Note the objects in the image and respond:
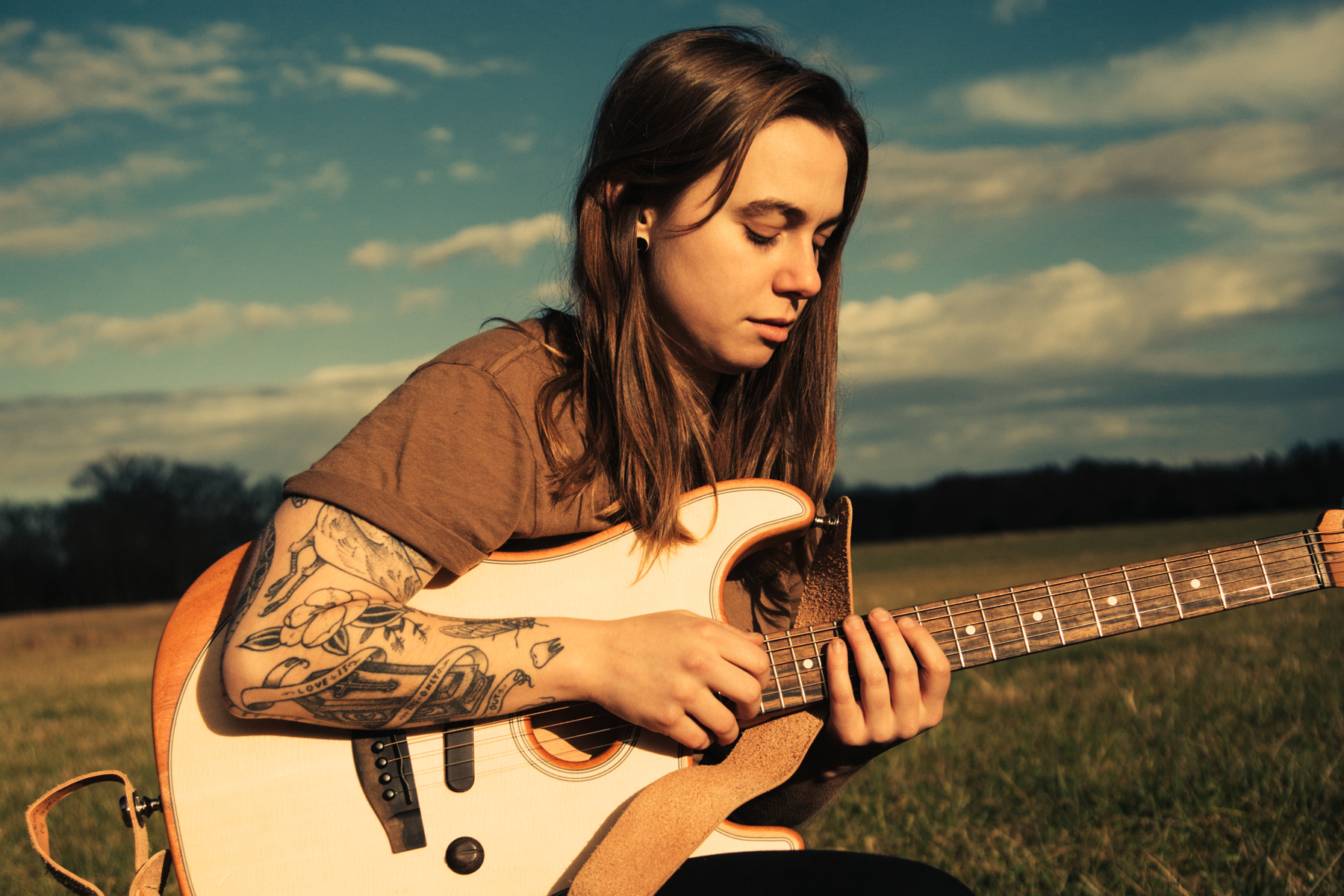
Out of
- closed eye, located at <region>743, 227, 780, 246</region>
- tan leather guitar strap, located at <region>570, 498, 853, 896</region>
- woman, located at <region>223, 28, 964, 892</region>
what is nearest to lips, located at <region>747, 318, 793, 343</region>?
woman, located at <region>223, 28, 964, 892</region>

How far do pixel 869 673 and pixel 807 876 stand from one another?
0.50 meters

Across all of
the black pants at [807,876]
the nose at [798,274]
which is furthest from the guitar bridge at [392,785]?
the nose at [798,274]

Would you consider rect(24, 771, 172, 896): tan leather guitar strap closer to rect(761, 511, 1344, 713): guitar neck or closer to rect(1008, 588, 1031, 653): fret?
rect(761, 511, 1344, 713): guitar neck

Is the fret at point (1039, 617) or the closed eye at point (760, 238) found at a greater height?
the closed eye at point (760, 238)

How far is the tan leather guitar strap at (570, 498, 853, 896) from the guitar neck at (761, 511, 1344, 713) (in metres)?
0.26

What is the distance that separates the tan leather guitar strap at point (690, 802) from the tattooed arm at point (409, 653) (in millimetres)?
106

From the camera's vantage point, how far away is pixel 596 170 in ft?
7.68

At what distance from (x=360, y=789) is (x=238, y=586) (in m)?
0.55

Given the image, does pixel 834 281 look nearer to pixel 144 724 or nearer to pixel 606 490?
pixel 606 490

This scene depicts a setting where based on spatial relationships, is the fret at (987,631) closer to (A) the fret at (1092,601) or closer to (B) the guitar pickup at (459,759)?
(A) the fret at (1092,601)

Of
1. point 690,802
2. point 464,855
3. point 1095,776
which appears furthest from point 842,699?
point 1095,776

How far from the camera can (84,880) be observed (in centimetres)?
191

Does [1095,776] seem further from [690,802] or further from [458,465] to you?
[458,465]

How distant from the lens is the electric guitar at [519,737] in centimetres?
185
